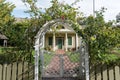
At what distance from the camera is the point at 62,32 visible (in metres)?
30.4

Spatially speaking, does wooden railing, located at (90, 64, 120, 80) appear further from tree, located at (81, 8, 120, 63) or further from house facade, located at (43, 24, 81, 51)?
house facade, located at (43, 24, 81, 51)

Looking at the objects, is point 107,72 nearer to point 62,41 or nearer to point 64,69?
point 64,69

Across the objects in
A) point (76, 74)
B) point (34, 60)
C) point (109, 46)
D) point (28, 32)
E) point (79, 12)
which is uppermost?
point (79, 12)

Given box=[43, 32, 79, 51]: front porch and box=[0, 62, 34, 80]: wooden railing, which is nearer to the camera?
box=[0, 62, 34, 80]: wooden railing

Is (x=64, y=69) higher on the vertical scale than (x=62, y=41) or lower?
lower

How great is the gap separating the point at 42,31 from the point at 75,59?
2.53 m

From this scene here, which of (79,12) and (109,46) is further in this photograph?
(79,12)

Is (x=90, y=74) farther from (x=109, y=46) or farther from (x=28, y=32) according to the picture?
(x=28, y=32)

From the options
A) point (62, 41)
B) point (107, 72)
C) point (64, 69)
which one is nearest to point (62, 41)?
point (62, 41)

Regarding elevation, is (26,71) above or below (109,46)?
below

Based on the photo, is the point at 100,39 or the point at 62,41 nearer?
Result: the point at 100,39

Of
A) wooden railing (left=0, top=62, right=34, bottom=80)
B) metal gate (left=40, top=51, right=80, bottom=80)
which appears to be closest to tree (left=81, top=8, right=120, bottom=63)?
metal gate (left=40, top=51, right=80, bottom=80)

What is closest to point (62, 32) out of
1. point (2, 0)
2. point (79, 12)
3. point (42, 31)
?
point (2, 0)

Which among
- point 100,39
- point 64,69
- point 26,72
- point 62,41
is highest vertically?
point 62,41
